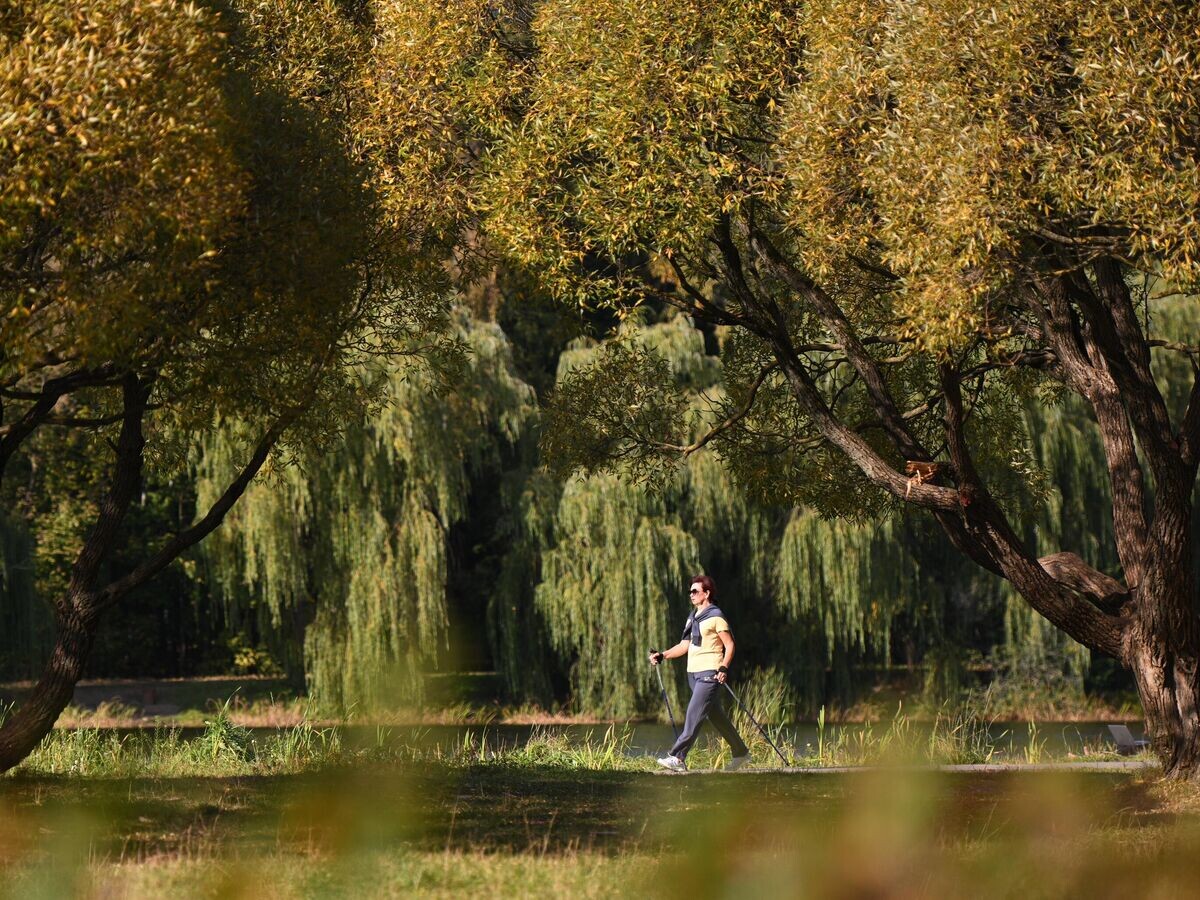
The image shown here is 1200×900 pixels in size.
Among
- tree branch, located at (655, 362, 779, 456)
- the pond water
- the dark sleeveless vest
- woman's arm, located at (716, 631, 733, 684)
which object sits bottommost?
the pond water

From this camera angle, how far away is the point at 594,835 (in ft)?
35.7

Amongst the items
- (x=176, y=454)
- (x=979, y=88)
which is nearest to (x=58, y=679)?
(x=176, y=454)

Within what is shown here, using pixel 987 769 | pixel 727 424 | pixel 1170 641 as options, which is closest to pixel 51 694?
pixel 727 424

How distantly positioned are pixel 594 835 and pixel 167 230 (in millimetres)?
4878

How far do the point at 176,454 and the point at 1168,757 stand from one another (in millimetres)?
9425

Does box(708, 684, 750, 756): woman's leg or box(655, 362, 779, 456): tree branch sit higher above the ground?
box(655, 362, 779, 456): tree branch

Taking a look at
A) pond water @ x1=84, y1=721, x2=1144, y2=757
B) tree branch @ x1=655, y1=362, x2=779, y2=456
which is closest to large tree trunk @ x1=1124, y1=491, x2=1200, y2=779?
tree branch @ x1=655, y1=362, x2=779, y2=456

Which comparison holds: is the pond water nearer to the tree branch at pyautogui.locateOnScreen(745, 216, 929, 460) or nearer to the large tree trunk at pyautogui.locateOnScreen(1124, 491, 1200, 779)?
the tree branch at pyautogui.locateOnScreen(745, 216, 929, 460)

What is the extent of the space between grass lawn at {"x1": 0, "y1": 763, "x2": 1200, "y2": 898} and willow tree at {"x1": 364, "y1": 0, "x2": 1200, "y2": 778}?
2.21 m

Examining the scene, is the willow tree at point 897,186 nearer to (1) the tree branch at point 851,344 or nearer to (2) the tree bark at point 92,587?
(1) the tree branch at point 851,344

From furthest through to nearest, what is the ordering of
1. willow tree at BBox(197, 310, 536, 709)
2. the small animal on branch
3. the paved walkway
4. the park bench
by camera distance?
willow tree at BBox(197, 310, 536, 709), the park bench, the paved walkway, the small animal on branch

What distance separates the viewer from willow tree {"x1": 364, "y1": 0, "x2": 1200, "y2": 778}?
38.9 feet

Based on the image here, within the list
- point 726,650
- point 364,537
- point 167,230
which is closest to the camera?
point 167,230

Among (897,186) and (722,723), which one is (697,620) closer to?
(722,723)
